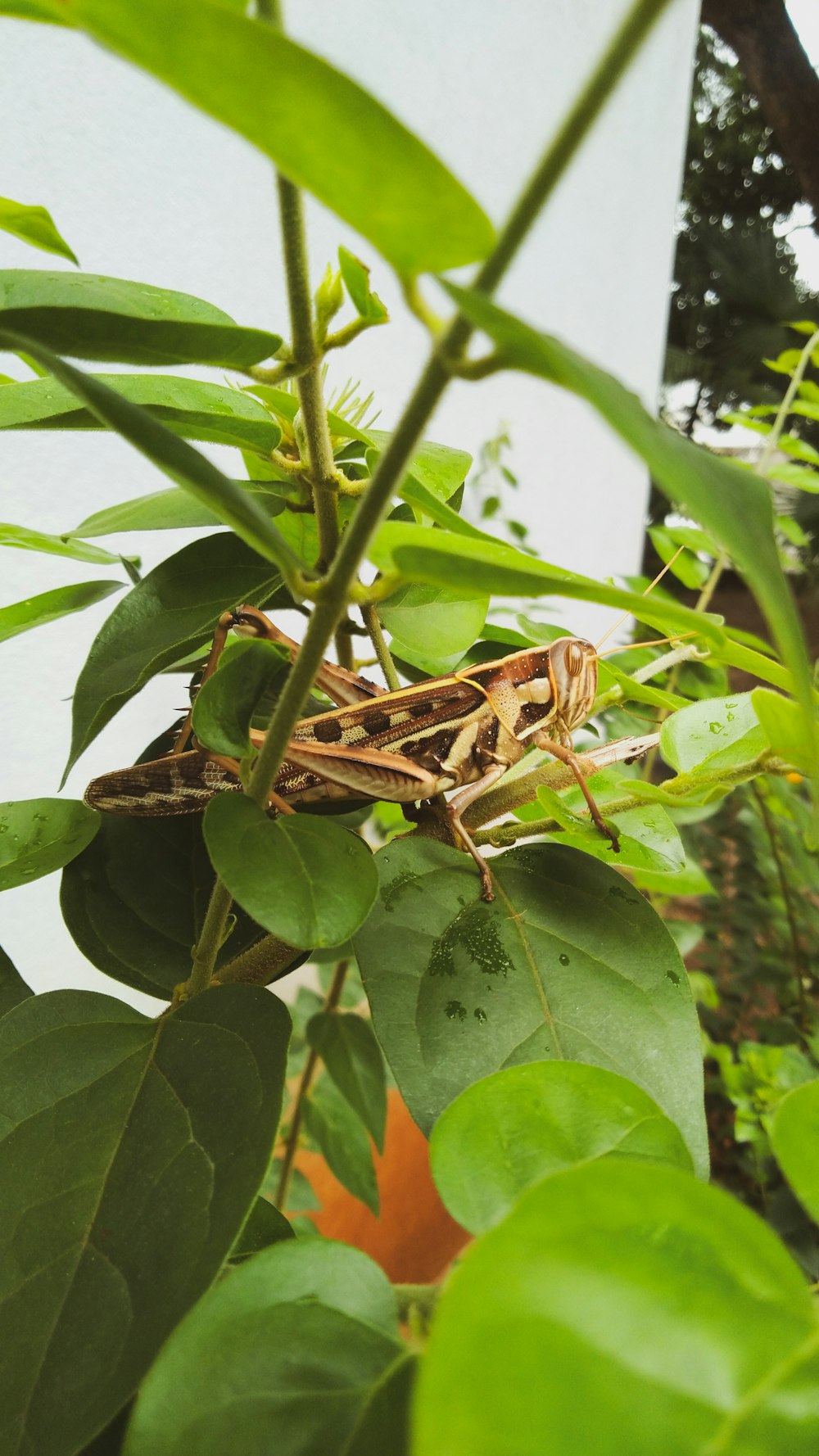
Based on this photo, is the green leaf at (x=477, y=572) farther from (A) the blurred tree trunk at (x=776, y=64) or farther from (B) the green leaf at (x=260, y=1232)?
(A) the blurred tree trunk at (x=776, y=64)

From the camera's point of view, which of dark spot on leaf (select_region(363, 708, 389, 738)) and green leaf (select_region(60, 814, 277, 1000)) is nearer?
green leaf (select_region(60, 814, 277, 1000))

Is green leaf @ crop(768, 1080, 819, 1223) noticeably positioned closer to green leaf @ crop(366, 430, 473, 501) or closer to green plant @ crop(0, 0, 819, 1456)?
green plant @ crop(0, 0, 819, 1456)

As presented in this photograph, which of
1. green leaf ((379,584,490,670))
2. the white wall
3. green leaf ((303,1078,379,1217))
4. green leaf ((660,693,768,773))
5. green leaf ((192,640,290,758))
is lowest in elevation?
green leaf ((303,1078,379,1217))

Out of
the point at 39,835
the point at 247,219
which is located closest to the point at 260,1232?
the point at 39,835

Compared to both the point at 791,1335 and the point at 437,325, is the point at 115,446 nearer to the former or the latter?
the point at 437,325

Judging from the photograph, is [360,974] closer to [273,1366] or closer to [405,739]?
[273,1366]

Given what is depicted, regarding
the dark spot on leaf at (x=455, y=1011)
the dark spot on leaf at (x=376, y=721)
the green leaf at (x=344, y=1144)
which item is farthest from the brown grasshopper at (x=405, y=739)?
the green leaf at (x=344, y=1144)

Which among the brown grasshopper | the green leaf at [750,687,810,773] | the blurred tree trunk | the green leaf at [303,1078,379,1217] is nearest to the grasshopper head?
the brown grasshopper
